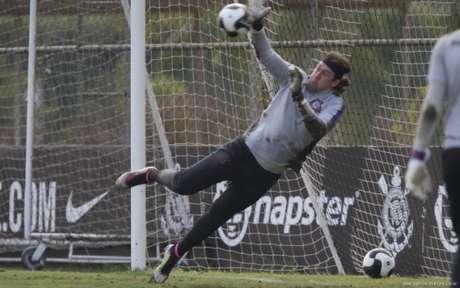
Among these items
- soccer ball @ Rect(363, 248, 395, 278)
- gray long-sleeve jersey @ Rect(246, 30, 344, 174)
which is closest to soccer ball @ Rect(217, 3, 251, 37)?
gray long-sleeve jersey @ Rect(246, 30, 344, 174)

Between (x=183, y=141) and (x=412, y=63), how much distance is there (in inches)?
109

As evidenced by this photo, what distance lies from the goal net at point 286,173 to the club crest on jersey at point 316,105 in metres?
2.76

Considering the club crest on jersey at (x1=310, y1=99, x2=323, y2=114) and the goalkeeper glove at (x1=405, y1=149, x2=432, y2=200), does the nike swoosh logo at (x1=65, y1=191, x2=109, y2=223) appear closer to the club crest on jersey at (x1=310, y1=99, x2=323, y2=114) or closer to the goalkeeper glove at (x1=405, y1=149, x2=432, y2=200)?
the club crest on jersey at (x1=310, y1=99, x2=323, y2=114)

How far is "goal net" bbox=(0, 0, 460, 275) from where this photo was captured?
12094 mm

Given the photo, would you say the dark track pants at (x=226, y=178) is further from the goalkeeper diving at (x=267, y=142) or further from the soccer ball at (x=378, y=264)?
the soccer ball at (x=378, y=264)

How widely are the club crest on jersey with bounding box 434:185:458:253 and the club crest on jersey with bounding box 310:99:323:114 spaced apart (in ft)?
11.8

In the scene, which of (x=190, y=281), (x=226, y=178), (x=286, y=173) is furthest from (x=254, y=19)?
(x=286, y=173)

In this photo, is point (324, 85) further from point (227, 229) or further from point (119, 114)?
point (119, 114)

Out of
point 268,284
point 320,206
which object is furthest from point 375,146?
point 268,284

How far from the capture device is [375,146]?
12320 millimetres

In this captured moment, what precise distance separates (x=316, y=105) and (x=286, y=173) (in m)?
3.91

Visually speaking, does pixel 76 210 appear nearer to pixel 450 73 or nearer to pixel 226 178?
pixel 226 178

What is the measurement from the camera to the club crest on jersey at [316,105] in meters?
8.79

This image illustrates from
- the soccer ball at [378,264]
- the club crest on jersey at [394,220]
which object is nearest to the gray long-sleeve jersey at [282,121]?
the soccer ball at [378,264]
